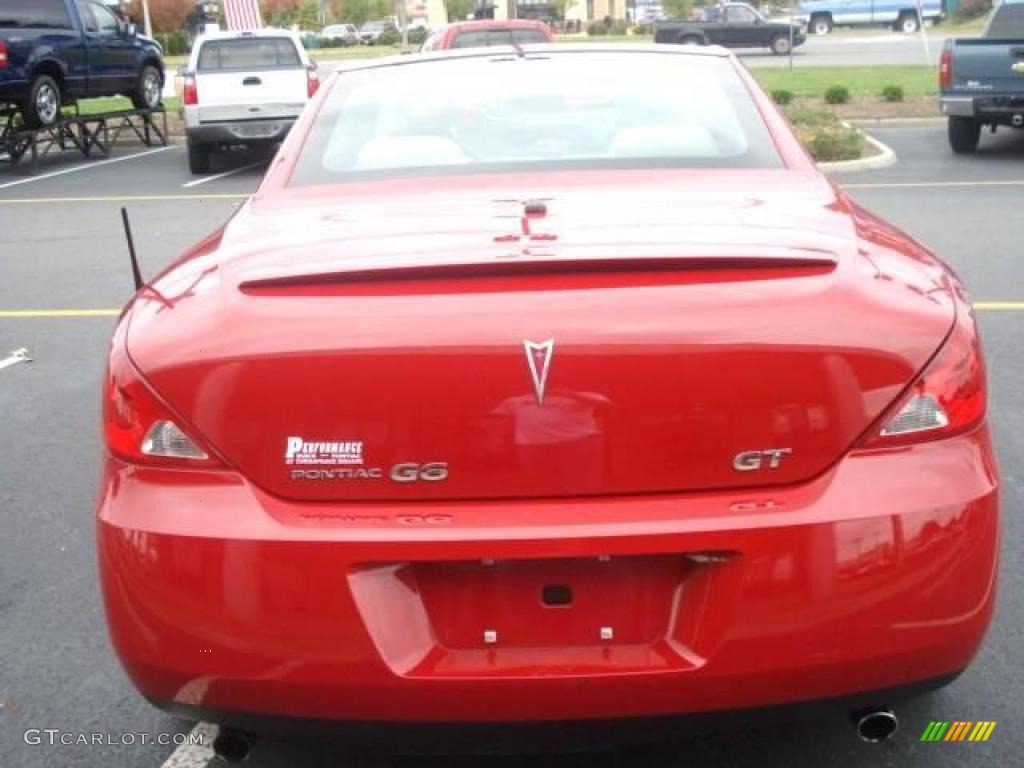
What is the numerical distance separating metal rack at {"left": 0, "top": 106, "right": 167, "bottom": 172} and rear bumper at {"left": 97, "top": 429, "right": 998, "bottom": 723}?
621 inches

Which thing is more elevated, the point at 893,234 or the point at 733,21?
the point at 893,234

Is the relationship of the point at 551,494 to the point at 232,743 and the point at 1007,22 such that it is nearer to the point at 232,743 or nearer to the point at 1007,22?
the point at 232,743

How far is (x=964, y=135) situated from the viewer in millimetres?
14594

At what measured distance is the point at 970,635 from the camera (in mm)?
2283

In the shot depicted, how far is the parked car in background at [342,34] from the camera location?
72062mm

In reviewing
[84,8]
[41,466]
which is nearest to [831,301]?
[41,466]

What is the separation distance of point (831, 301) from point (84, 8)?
705 inches

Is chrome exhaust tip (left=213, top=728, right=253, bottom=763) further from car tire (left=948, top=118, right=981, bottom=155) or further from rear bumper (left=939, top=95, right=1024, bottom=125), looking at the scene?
car tire (left=948, top=118, right=981, bottom=155)

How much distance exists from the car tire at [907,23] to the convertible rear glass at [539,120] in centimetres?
5444

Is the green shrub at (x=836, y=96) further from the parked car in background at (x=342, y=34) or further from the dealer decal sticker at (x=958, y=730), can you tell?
the parked car in background at (x=342, y=34)

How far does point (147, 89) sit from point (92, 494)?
1643 cm

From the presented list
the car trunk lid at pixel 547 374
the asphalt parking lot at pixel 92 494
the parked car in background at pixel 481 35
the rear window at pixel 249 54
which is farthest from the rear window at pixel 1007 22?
the car trunk lid at pixel 547 374

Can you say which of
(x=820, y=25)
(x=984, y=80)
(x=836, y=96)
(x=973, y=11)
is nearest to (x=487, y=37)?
(x=836, y=96)

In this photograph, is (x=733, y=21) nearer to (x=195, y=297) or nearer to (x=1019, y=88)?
(x=1019, y=88)
